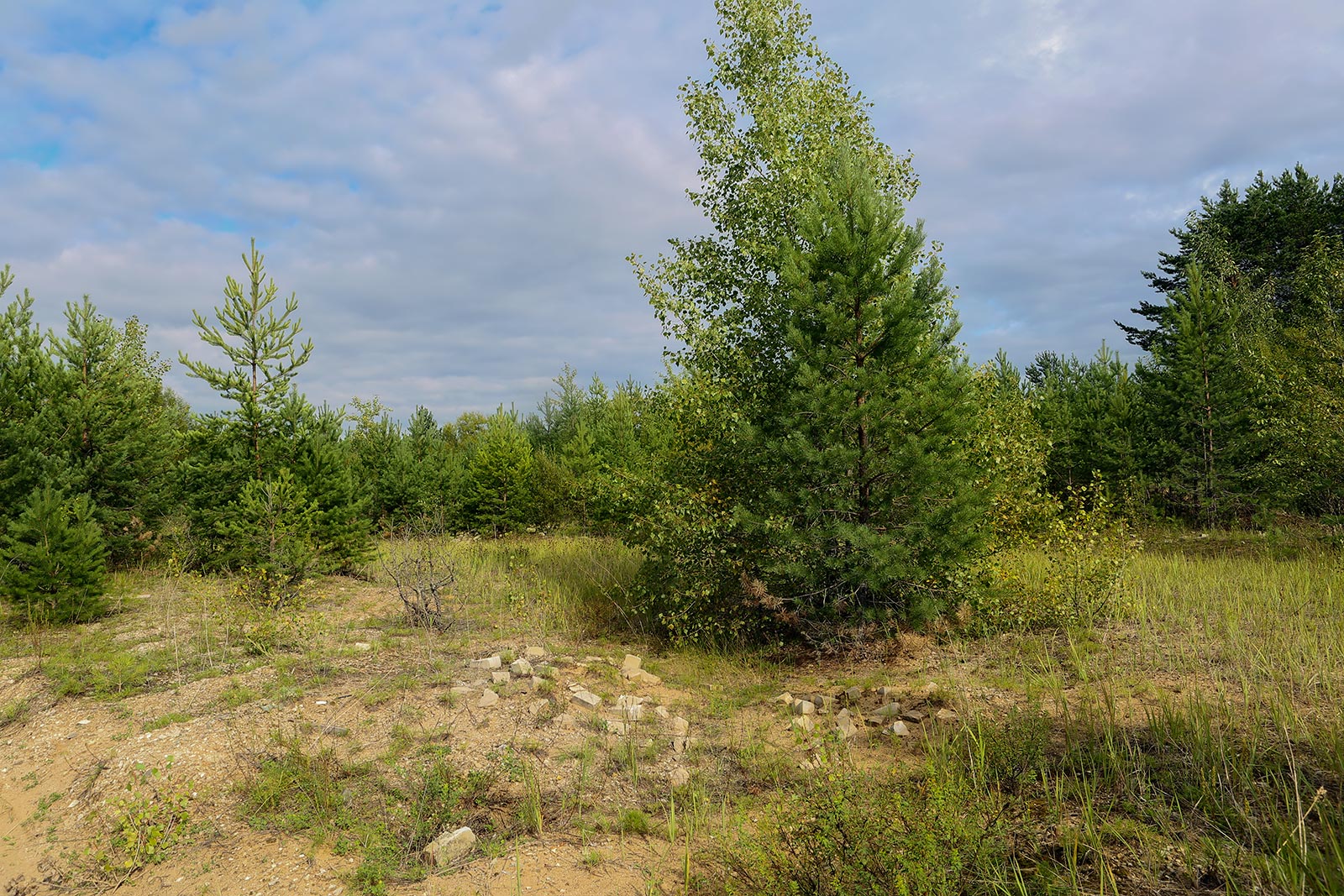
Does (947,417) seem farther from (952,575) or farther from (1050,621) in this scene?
(1050,621)

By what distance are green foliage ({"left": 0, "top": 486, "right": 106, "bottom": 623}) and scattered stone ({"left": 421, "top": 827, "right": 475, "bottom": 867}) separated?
9169mm

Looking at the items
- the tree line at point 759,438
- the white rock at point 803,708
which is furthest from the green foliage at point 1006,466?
the white rock at point 803,708

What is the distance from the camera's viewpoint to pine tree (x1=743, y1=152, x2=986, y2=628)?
8.08 m

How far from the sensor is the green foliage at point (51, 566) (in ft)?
32.7

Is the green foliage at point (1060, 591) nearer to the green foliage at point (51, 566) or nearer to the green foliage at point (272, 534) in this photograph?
the green foliage at point (272, 534)

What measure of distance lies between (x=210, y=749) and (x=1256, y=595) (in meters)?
11.8

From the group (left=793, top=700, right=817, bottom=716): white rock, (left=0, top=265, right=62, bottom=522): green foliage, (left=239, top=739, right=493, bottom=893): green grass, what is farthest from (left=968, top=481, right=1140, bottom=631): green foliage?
(left=0, top=265, right=62, bottom=522): green foliage

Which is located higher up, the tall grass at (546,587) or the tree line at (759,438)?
the tree line at (759,438)

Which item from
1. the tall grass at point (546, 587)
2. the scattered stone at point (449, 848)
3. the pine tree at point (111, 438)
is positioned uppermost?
the pine tree at point (111, 438)

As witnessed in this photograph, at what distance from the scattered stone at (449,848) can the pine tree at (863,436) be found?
476 cm

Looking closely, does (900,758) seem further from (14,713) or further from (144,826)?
(14,713)

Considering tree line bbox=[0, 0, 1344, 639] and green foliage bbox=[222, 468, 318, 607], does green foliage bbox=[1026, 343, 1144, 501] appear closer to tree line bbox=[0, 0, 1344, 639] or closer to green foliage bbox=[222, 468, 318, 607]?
tree line bbox=[0, 0, 1344, 639]

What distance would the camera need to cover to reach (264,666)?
8.21 m

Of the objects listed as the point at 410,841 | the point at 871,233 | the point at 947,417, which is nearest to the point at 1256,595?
the point at 947,417
